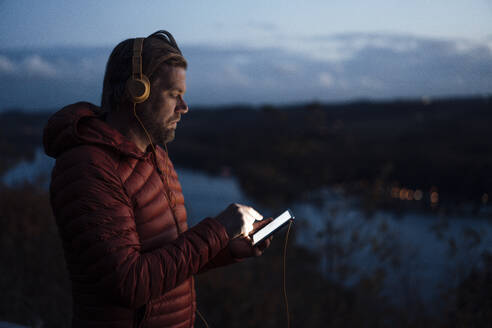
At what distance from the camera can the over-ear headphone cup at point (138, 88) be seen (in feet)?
3.85

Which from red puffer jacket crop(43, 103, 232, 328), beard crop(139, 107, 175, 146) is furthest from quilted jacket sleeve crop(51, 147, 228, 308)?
beard crop(139, 107, 175, 146)

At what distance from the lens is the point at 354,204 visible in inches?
249

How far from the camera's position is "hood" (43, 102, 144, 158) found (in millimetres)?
1110

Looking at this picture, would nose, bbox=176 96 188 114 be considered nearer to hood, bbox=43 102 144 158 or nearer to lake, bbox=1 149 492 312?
hood, bbox=43 102 144 158

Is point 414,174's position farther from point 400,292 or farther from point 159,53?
point 159,53

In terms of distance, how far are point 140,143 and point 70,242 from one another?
41 cm

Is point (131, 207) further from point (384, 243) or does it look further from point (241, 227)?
point (384, 243)

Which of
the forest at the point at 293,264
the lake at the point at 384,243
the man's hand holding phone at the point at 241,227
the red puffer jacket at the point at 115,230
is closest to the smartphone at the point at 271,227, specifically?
the man's hand holding phone at the point at 241,227

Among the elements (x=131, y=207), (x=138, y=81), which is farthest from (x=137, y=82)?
(x=131, y=207)

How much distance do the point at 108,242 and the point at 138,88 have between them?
48 cm

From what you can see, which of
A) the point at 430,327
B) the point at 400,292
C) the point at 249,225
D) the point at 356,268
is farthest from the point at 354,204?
the point at 249,225

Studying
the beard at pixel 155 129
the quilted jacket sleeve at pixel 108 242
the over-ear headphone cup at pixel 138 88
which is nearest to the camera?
the quilted jacket sleeve at pixel 108 242

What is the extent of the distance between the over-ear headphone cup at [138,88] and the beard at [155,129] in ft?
0.30

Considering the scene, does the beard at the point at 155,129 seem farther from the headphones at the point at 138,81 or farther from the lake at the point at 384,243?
the lake at the point at 384,243
